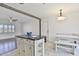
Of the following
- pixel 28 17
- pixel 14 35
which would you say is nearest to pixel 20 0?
pixel 28 17

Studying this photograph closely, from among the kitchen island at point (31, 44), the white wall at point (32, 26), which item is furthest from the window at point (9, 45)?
the white wall at point (32, 26)

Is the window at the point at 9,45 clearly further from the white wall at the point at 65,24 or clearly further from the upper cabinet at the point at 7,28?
the white wall at the point at 65,24

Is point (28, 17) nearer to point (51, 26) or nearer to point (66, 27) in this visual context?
point (51, 26)

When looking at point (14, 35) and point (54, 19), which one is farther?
point (14, 35)

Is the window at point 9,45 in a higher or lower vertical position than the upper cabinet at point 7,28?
lower

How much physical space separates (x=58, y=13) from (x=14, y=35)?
771 mm

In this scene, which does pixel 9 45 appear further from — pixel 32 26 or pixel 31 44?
pixel 32 26

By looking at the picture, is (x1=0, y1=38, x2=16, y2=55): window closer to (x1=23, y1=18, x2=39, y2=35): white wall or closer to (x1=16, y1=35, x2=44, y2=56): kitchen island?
(x1=16, y1=35, x2=44, y2=56): kitchen island

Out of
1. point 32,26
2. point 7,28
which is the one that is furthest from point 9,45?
point 32,26

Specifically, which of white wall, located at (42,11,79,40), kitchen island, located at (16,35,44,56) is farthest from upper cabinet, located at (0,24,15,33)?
white wall, located at (42,11,79,40)

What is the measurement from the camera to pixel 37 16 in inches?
47.2

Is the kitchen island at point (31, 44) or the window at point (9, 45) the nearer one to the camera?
the kitchen island at point (31, 44)

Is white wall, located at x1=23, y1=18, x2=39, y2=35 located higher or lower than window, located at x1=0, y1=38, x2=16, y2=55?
higher

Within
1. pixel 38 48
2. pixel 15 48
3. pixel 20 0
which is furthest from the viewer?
pixel 15 48
